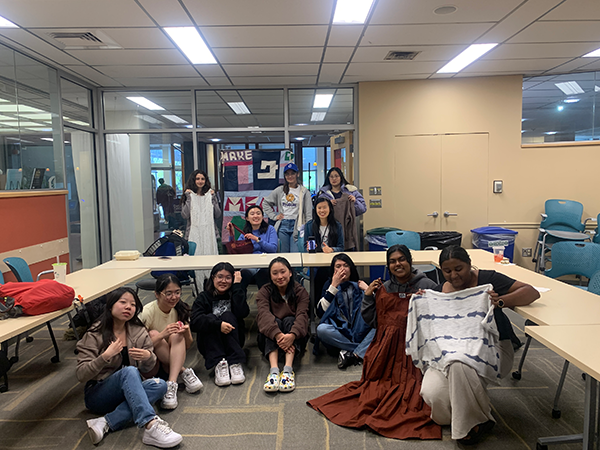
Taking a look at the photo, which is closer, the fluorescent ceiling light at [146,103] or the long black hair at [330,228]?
the long black hair at [330,228]

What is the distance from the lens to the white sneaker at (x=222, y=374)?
2928 mm

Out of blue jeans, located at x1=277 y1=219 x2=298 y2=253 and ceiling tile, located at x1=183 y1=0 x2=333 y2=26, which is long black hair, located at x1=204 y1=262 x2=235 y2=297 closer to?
blue jeans, located at x1=277 y1=219 x2=298 y2=253

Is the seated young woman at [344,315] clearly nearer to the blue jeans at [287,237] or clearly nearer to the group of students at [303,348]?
the group of students at [303,348]

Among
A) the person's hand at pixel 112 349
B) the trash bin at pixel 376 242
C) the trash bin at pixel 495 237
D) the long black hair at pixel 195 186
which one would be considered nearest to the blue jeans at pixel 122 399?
the person's hand at pixel 112 349

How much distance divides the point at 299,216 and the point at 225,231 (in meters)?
1.20

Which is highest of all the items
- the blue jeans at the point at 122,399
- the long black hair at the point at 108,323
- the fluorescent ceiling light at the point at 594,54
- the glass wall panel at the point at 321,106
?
the fluorescent ceiling light at the point at 594,54

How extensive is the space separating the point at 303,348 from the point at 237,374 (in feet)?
1.91

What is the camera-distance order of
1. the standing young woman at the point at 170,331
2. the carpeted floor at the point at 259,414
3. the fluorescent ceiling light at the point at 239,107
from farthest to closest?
→ the fluorescent ceiling light at the point at 239,107, the standing young woman at the point at 170,331, the carpeted floor at the point at 259,414

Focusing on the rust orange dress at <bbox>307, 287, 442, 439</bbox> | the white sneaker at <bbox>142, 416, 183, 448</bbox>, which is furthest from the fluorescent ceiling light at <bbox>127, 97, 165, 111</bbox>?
the white sneaker at <bbox>142, 416, 183, 448</bbox>

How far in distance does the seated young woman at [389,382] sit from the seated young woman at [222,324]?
2.46 ft

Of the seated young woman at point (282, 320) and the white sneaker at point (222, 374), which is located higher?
the seated young woman at point (282, 320)

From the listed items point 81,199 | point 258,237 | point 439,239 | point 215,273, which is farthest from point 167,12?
point 439,239

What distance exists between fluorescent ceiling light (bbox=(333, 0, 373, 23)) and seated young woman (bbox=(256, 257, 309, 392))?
2.18 meters

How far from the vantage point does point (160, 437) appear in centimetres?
220
